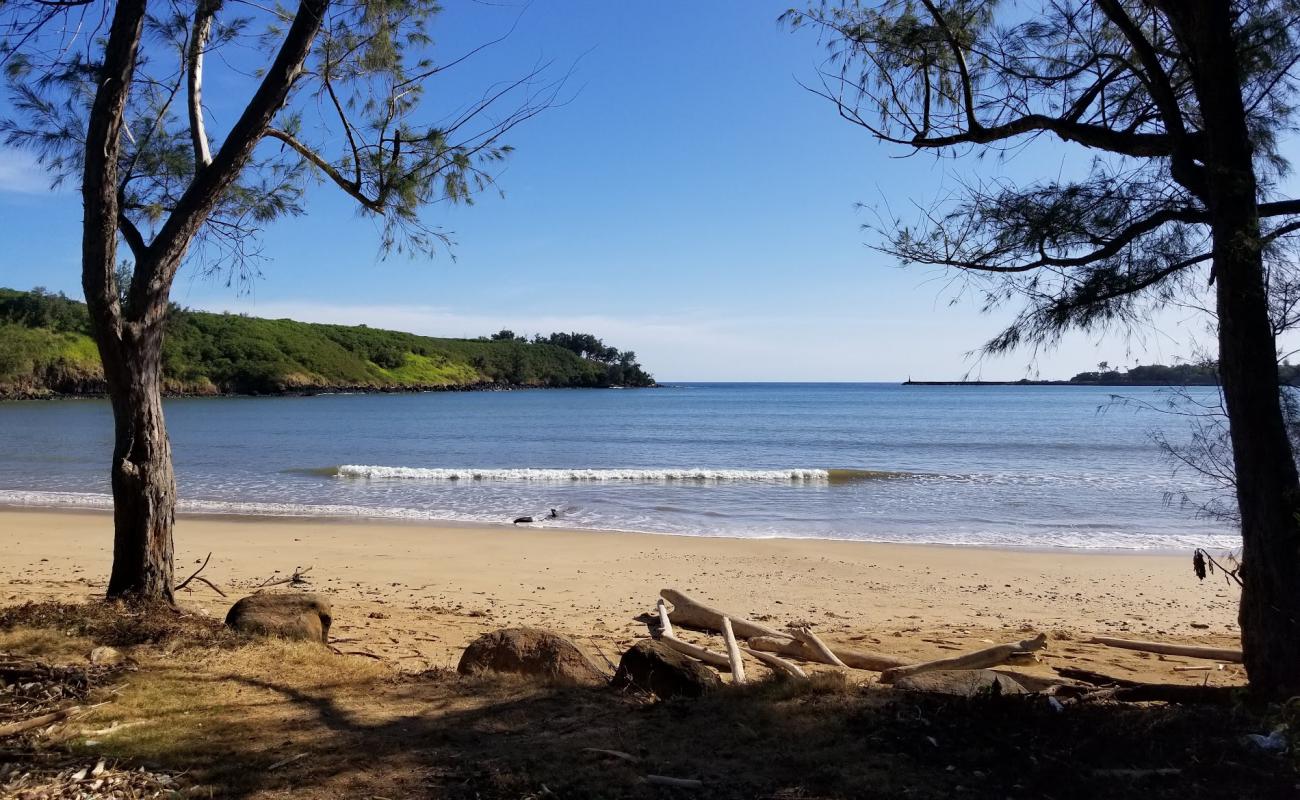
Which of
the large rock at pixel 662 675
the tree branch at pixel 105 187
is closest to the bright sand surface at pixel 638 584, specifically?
the large rock at pixel 662 675

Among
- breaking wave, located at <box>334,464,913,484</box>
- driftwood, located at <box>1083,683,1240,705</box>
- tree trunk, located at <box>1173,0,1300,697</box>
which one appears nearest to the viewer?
tree trunk, located at <box>1173,0,1300,697</box>

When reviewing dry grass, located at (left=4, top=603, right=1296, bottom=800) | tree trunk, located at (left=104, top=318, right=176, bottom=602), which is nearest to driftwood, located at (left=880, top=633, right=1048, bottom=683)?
dry grass, located at (left=4, top=603, right=1296, bottom=800)

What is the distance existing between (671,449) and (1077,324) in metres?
29.8

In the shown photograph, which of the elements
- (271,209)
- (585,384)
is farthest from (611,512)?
(585,384)

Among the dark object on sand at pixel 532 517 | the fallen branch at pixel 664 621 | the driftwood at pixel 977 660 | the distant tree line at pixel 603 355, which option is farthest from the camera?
the distant tree line at pixel 603 355

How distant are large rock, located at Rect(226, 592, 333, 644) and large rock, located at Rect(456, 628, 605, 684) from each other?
1.30 meters

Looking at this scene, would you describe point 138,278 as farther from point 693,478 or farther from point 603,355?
point 603,355

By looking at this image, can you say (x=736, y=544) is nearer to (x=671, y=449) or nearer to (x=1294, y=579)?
(x=1294, y=579)

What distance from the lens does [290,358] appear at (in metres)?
104

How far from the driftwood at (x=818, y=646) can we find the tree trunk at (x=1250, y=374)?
2.49 meters

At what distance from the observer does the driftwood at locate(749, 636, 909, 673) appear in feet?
19.9

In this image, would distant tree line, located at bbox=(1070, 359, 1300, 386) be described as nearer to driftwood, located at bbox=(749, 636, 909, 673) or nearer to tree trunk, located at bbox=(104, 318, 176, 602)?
driftwood, located at bbox=(749, 636, 909, 673)

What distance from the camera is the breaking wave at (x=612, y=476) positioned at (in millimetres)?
23000

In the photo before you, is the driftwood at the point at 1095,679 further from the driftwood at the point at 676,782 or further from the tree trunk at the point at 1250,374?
the driftwood at the point at 676,782
